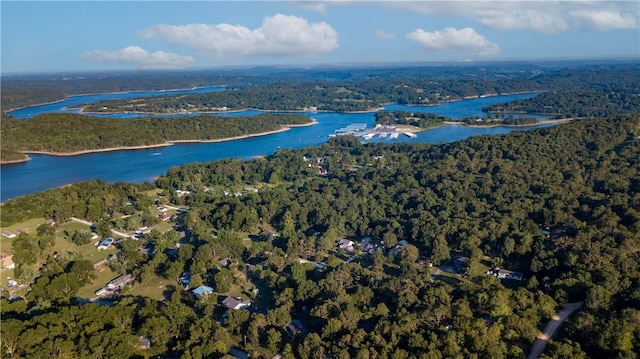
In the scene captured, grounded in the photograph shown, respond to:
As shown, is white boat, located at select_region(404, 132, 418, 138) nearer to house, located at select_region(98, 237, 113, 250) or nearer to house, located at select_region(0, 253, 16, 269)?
house, located at select_region(98, 237, 113, 250)

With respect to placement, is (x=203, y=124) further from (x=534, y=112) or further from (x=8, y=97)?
(x=8, y=97)

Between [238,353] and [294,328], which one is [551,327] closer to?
[294,328]

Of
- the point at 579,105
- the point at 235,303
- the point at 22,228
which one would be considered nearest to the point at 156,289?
Result: the point at 235,303

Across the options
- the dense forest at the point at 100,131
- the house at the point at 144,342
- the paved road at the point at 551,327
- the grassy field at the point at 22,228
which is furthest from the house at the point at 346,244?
the dense forest at the point at 100,131

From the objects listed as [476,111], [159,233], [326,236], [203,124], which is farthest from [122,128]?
[476,111]

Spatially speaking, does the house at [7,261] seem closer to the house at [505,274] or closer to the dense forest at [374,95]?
the house at [505,274]
